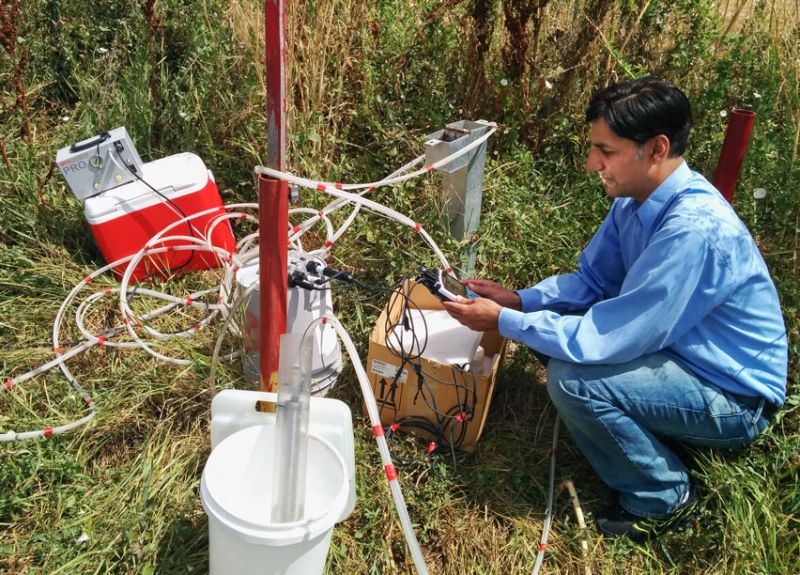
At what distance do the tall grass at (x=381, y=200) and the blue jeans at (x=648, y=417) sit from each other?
0.47 feet

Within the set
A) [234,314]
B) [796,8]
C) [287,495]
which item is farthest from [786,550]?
[796,8]

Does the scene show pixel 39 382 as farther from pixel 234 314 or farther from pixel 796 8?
pixel 796 8

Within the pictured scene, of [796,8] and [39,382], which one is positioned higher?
[796,8]

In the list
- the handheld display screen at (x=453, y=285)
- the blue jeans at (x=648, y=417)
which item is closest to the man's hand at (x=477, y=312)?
the handheld display screen at (x=453, y=285)

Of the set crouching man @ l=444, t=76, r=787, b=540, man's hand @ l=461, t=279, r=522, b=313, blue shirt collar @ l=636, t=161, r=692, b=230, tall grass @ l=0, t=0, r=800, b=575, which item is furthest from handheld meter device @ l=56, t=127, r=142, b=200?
blue shirt collar @ l=636, t=161, r=692, b=230

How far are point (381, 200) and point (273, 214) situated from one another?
152cm

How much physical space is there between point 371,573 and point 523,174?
2.24 m

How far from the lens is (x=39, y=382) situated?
2797mm

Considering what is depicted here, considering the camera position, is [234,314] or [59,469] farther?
[234,314]

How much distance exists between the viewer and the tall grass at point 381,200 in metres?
2.31

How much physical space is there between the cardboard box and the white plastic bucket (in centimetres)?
66

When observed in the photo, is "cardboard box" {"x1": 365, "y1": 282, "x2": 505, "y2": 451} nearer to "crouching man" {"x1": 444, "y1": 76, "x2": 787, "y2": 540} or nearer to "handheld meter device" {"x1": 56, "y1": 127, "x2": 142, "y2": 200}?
"crouching man" {"x1": 444, "y1": 76, "x2": 787, "y2": 540}

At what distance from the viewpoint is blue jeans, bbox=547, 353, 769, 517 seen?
2234mm

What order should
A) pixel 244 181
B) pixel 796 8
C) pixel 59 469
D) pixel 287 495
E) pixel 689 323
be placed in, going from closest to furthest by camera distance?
pixel 287 495, pixel 689 323, pixel 59 469, pixel 796 8, pixel 244 181
